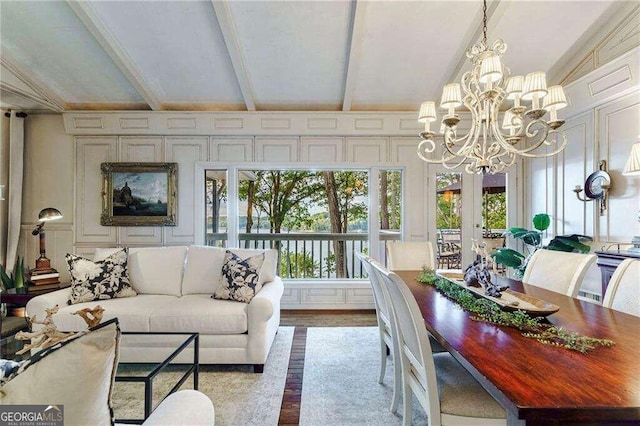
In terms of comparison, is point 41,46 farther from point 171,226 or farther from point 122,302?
point 122,302

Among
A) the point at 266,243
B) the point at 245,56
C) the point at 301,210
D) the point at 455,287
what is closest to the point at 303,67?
the point at 245,56

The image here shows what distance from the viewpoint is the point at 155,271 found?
330cm

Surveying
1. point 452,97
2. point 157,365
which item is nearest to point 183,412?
point 157,365

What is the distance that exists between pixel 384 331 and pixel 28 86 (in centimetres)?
497

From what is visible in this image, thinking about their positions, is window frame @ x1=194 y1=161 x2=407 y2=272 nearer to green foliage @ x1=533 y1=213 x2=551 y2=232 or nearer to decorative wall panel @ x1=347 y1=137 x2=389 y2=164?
decorative wall panel @ x1=347 y1=137 x2=389 y2=164

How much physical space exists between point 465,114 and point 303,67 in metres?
2.32

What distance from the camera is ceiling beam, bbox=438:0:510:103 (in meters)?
2.92

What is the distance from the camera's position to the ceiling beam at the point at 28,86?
11.9 feet

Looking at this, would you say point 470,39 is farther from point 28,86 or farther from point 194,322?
point 28,86

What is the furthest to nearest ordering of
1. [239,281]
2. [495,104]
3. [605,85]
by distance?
[605,85] → [239,281] → [495,104]

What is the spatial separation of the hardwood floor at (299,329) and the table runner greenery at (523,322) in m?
1.30

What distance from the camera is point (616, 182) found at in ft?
10.5

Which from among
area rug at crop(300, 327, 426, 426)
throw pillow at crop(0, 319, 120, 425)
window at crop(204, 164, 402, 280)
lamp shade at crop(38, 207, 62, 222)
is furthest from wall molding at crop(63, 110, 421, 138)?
throw pillow at crop(0, 319, 120, 425)

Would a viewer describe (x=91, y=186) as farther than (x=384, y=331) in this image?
Yes
